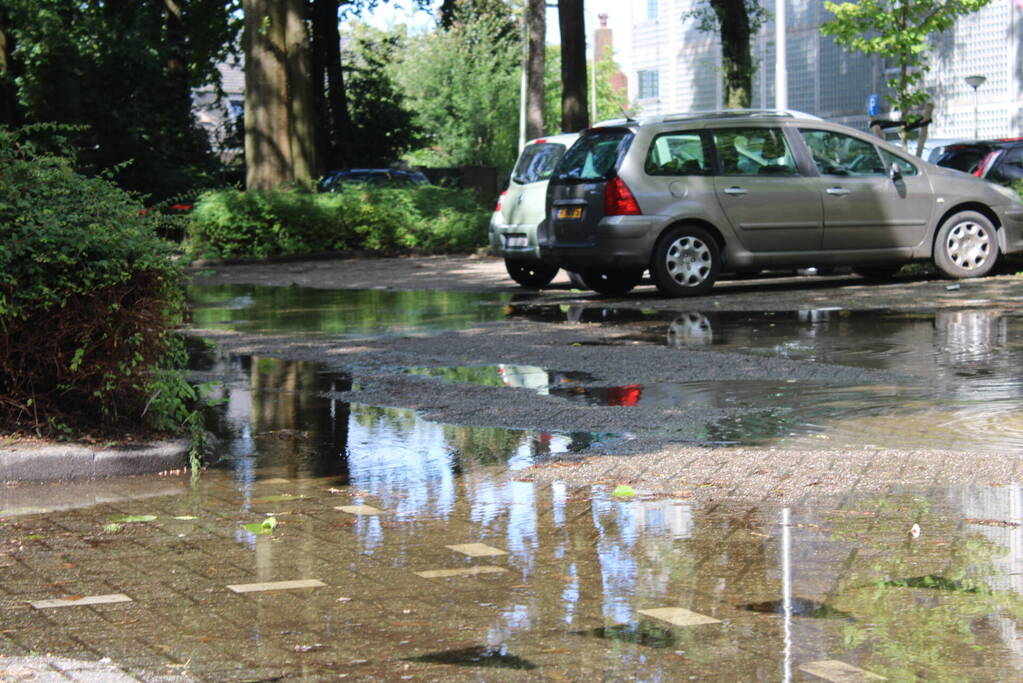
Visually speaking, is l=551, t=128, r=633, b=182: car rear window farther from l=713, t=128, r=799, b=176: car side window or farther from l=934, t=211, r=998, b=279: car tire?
l=934, t=211, r=998, b=279: car tire

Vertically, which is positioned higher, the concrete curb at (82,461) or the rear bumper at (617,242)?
the rear bumper at (617,242)

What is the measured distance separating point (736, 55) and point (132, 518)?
2346 centimetres

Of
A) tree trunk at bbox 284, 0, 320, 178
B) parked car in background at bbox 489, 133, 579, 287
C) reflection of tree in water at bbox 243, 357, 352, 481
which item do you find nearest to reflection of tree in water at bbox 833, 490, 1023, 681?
reflection of tree in water at bbox 243, 357, 352, 481

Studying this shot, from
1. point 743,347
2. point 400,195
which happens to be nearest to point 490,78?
point 400,195

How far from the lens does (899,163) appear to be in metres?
16.6

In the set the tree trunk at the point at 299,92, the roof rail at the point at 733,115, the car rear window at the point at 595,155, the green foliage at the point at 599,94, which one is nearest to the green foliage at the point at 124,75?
the tree trunk at the point at 299,92

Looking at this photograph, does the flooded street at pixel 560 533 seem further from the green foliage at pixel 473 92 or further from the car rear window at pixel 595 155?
the green foliage at pixel 473 92

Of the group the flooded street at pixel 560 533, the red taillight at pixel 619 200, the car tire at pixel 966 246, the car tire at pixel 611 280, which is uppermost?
the red taillight at pixel 619 200

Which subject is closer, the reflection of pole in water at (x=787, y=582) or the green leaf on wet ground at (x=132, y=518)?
the reflection of pole in water at (x=787, y=582)

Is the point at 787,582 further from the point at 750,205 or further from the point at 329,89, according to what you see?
the point at 329,89

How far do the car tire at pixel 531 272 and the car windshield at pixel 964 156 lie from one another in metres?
6.36

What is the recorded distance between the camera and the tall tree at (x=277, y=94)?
93.1 feet

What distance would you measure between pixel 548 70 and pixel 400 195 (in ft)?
135

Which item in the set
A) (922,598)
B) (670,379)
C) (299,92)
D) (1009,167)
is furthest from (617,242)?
(299,92)
